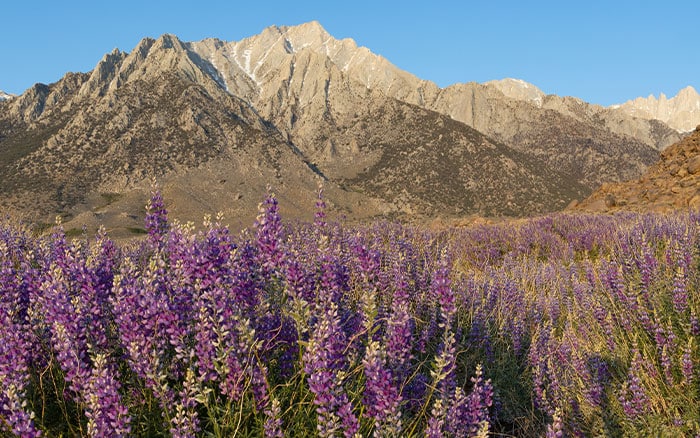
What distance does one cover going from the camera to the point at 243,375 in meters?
2.76

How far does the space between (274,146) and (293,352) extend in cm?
8477

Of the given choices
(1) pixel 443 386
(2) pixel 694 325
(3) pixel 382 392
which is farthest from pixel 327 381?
(2) pixel 694 325

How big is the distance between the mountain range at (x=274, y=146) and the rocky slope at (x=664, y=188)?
36.0 meters

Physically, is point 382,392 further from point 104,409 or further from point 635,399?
point 635,399

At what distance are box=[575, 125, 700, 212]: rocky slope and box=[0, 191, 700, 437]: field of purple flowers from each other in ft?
36.8

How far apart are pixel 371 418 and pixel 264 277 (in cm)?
135

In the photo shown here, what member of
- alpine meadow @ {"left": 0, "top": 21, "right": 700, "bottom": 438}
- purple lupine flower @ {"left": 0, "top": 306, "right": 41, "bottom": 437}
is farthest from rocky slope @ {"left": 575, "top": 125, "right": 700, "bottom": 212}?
purple lupine flower @ {"left": 0, "top": 306, "right": 41, "bottom": 437}

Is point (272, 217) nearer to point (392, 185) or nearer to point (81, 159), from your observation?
point (81, 159)

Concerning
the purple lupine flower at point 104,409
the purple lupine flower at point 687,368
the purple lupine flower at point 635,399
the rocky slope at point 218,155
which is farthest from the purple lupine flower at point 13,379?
the rocky slope at point 218,155

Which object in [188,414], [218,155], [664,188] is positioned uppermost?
[218,155]

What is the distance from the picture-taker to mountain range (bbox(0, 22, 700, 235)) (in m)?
69.2

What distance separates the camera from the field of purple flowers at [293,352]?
8.41ft

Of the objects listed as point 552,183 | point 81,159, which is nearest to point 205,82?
point 81,159

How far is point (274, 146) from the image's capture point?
282 feet
